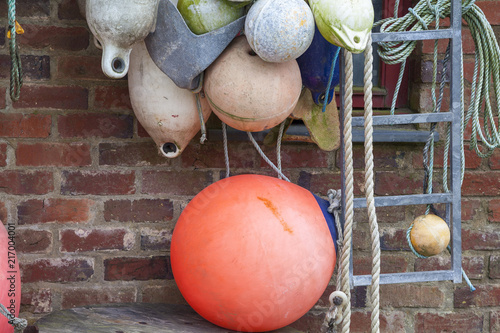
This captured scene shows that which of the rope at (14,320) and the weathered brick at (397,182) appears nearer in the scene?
the rope at (14,320)

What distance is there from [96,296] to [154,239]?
222mm

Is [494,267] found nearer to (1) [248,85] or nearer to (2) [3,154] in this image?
(1) [248,85]

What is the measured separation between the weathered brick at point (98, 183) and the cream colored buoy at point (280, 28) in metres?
0.60

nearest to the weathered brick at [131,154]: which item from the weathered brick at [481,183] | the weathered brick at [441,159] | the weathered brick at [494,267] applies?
the weathered brick at [441,159]

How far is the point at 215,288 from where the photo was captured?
40.1 inches

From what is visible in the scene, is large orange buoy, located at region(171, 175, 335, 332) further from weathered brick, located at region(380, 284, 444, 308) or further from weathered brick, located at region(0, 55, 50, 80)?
weathered brick, located at region(0, 55, 50, 80)

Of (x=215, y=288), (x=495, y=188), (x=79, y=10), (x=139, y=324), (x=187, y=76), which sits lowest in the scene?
(x=139, y=324)

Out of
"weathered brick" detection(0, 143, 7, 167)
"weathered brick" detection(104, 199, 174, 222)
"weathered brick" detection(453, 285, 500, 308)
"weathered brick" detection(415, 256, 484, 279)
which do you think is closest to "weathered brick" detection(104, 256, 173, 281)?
"weathered brick" detection(104, 199, 174, 222)

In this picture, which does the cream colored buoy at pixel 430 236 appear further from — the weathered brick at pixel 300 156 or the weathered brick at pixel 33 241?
the weathered brick at pixel 33 241

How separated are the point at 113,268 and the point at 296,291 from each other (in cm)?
61

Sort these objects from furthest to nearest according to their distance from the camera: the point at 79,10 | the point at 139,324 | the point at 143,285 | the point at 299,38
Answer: the point at 143,285 < the point at 79,10 < the point at 139,324 < the point at 299,38

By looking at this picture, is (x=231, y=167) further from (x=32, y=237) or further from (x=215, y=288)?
(x=32, y=237)

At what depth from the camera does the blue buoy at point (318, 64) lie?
3.64 ft

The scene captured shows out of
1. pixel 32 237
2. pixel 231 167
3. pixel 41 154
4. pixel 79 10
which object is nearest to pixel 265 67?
pixel 231 167
